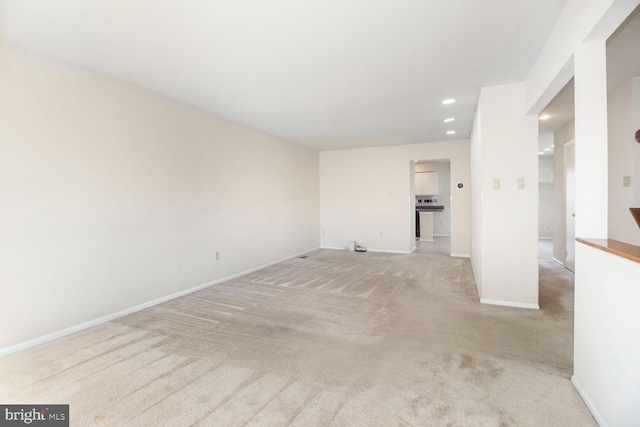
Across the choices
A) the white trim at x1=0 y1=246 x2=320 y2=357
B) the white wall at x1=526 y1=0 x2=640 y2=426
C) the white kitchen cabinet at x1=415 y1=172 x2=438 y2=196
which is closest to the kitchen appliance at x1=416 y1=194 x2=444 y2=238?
the white kitchen cabinet at x1=415 y1=172 x2=438 y2=196

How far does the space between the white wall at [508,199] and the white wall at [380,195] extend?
9.78 ft

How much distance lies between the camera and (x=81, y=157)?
2.75 metres

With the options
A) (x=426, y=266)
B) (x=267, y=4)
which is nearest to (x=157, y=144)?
(x=267, y=4)

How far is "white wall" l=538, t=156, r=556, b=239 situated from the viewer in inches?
327

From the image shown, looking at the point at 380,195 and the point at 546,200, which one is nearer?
the point at 380,195

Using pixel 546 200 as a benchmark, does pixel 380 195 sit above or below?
above

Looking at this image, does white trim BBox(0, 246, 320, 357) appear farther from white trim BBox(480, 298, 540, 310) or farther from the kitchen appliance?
the kitchen appliance

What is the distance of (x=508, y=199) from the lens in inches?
130

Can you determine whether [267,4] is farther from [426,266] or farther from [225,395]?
[426,266]

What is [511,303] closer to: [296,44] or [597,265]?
[597,265]

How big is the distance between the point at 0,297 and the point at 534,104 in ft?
16.2

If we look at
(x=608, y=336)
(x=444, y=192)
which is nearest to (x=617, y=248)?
(x=608, y=336)

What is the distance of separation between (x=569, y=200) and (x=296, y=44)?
16.7ft

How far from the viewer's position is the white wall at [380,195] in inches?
246
